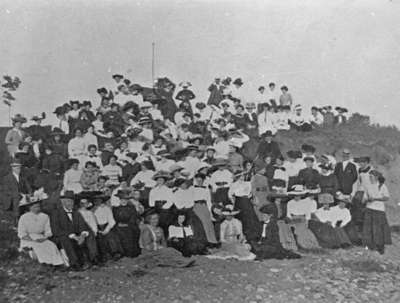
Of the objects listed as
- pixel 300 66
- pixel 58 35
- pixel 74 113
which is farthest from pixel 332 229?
pixel 58 35

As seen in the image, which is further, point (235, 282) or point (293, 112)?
point (293, 112)

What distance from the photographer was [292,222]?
6156mm

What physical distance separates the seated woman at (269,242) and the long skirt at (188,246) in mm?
565

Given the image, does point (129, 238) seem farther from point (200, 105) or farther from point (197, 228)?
point (200, 105)

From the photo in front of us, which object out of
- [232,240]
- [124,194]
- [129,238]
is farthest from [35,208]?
[232,240]

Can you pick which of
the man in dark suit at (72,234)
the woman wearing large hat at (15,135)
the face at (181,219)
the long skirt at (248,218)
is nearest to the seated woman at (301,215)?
the long skirt at (248,218)

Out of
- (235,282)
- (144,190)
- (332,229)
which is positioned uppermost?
(144,190)

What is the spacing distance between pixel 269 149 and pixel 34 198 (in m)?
2.65

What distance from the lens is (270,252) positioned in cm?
603

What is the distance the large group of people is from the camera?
19.7ft

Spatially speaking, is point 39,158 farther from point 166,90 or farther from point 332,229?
point 332,229

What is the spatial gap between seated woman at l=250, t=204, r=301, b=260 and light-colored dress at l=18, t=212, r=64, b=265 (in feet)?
7.01

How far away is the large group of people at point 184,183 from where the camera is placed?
600 centimetres

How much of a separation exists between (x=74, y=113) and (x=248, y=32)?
7.01 feet
